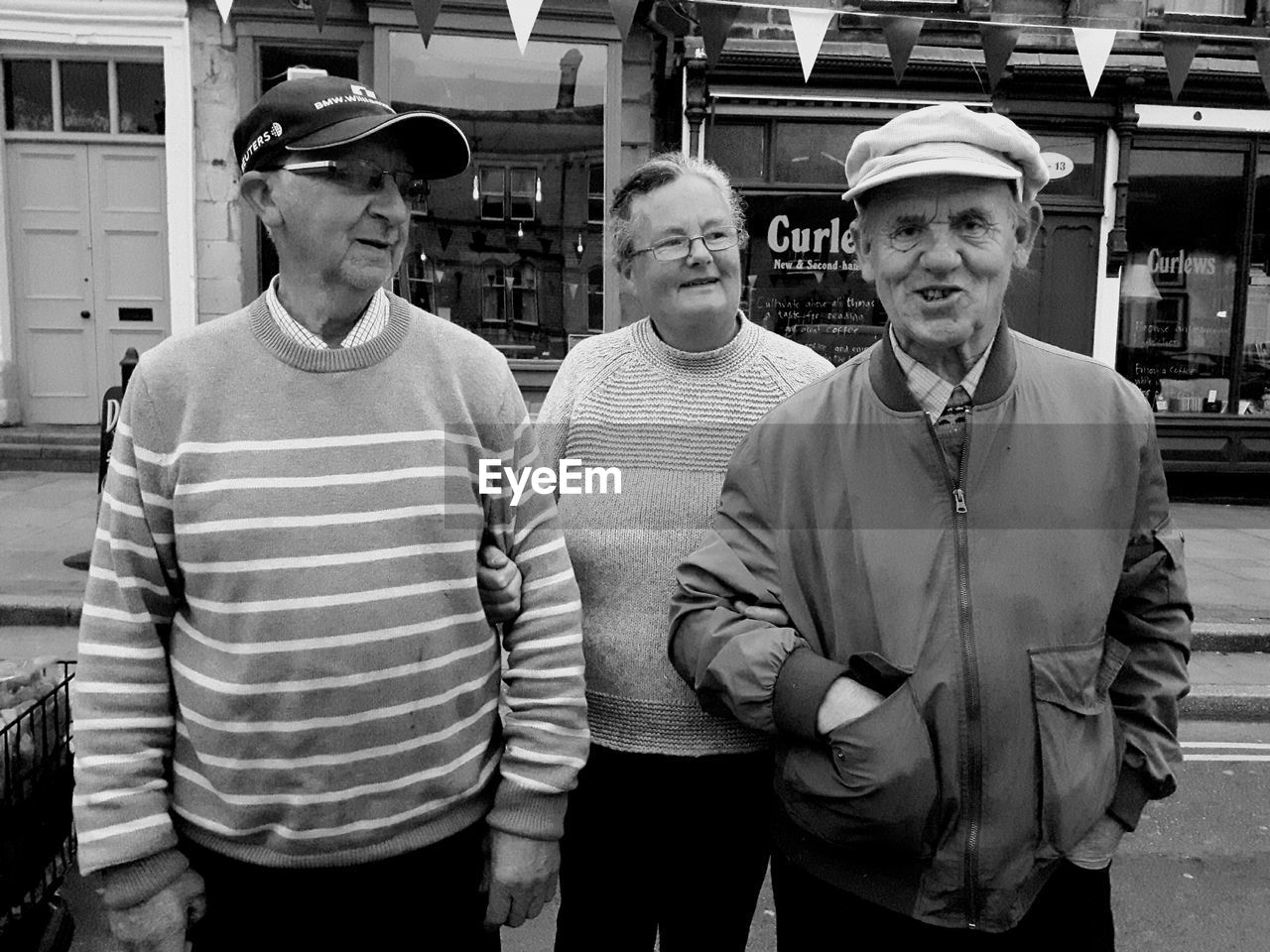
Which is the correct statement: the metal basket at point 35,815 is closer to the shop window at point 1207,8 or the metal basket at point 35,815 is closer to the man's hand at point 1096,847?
the man's hand at point 1096,847

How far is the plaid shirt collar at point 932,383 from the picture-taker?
73.9 inches

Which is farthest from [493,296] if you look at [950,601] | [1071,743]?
[1071,743]

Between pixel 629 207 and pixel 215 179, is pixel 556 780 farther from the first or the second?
pixel 215 179

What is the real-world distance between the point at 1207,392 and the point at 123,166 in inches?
440

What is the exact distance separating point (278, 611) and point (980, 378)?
1.27 meters

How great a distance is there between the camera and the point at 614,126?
396 inches

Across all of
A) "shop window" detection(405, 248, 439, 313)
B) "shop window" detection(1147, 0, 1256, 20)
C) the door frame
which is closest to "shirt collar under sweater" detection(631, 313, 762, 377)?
"shop window" detection(405, 248, 439, 313)

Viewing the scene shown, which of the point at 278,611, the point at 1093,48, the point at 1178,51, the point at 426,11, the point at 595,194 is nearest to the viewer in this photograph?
the point at 278,611

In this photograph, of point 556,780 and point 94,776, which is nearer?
point 94,776

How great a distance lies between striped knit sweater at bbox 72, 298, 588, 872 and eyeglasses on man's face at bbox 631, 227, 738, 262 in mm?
721

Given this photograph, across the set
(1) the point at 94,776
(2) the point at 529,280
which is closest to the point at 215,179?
(2) the point at 529,280

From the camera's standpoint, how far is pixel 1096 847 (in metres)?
1.82

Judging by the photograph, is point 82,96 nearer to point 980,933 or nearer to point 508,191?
point 508,191

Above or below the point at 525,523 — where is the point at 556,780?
below
